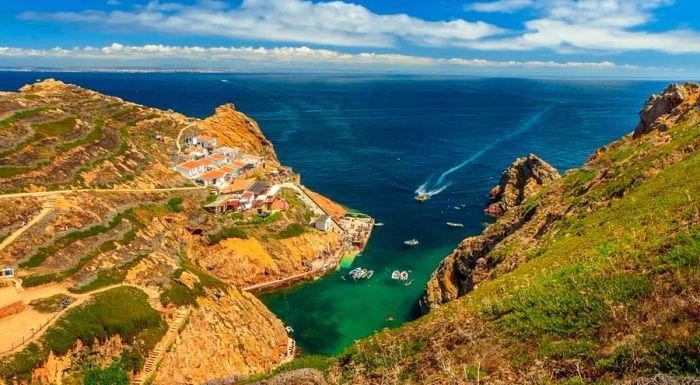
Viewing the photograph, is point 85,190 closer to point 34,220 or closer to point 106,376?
point 34,220

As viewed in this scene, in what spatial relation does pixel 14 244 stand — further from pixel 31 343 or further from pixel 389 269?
pixel 389 269

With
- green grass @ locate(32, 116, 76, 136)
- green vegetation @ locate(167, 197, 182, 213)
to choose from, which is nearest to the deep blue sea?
green vegetation @ locate(167, 197, 182, 213)

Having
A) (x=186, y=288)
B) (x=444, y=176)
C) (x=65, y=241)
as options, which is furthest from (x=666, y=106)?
(x=444, y=176)

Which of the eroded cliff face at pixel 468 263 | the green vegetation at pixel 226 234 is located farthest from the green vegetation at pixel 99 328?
the eroded cliff face at pixel 468 263

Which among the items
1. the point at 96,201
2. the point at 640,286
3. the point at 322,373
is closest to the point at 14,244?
the point at 96,201

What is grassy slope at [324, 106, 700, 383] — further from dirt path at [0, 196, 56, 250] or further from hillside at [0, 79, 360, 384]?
dirt path at [0, 196, 56, 250]
